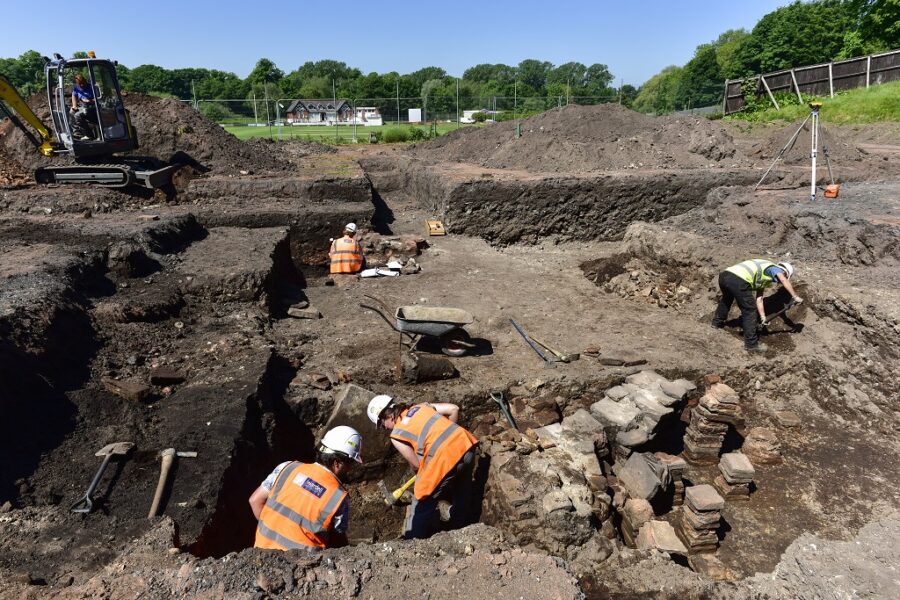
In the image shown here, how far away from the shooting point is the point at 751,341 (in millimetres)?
6535

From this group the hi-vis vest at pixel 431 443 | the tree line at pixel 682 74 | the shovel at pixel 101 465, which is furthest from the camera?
the tree line at pixel 682 74

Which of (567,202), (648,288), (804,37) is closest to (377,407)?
(648,288)

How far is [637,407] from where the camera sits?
5.34 m

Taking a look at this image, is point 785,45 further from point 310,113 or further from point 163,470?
point 163,470

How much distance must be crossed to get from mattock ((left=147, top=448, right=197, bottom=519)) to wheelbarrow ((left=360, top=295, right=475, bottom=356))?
2672 mm

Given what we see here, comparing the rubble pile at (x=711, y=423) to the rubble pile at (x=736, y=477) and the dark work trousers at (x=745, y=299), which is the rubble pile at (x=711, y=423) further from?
the dark work trousers at (x=745, y=299)

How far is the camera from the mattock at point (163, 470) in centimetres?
340

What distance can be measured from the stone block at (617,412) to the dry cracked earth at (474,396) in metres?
0.04

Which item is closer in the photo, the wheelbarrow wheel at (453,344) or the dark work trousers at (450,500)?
the dark work trousers at (450,500)

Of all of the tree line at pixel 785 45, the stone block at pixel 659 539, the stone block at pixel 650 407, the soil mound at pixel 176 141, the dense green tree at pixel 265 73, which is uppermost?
the dense green tree at pixel 265 73

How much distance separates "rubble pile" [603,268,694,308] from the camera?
829cm

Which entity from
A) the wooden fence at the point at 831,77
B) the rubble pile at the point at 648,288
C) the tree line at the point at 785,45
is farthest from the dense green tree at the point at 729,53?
the rubble pile at the point at 648,288

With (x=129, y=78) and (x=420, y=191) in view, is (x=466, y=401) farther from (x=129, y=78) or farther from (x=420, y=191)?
(x=129, y=78)

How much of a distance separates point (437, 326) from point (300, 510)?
122 inches
